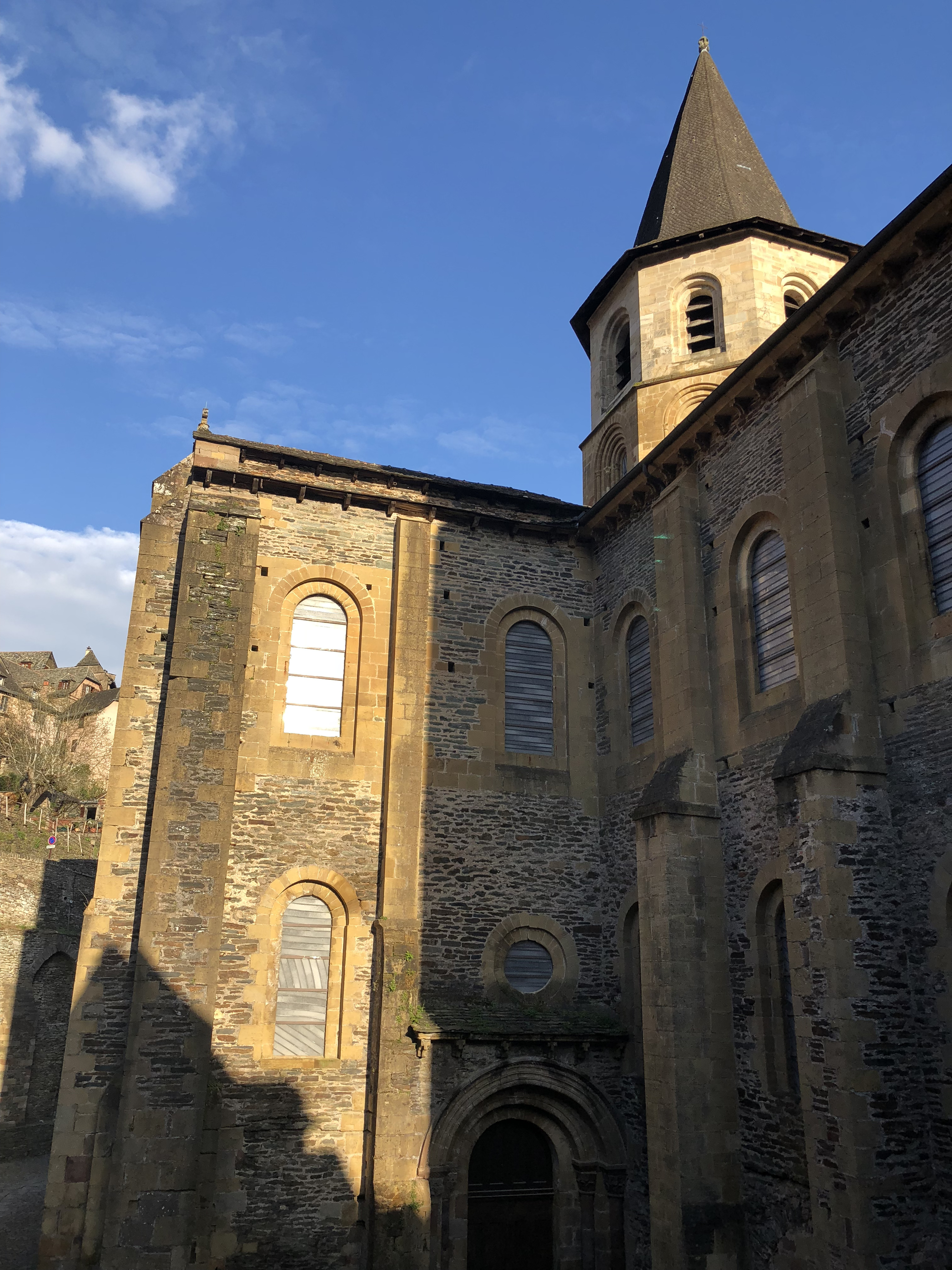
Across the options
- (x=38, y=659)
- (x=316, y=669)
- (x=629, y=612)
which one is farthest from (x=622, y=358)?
(x=38, y=659)

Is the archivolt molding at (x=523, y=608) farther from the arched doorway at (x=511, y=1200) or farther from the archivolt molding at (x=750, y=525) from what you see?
the arched doorway at (x=511, y=1200)

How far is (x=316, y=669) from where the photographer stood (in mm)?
15625

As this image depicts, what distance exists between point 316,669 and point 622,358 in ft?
34.1

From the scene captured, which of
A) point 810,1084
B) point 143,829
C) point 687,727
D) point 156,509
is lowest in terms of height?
point 810,1084

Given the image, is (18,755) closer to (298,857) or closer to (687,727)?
(298,857)

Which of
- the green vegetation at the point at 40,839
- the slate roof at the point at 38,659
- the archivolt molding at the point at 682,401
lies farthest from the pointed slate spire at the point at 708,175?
the slate roof at the point at 38,659

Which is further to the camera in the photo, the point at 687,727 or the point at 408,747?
the point at 408,747

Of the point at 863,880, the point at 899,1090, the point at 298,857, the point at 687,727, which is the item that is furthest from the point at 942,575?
the point at 298,857

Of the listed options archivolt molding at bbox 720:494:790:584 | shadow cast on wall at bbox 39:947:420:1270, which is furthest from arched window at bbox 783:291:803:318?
shadow cast on wall at bbox 39:947:420:1270

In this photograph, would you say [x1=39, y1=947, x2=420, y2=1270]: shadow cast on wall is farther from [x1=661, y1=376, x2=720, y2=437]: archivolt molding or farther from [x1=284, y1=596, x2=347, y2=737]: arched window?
[x1=661, y1=376, x2=720, y2=437]: archivolt molding

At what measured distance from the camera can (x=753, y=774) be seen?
475 inches

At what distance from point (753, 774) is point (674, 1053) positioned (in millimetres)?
3448

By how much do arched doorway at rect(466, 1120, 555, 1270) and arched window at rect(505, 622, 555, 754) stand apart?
5.67m

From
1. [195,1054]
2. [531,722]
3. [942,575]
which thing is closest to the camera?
[942,575]
